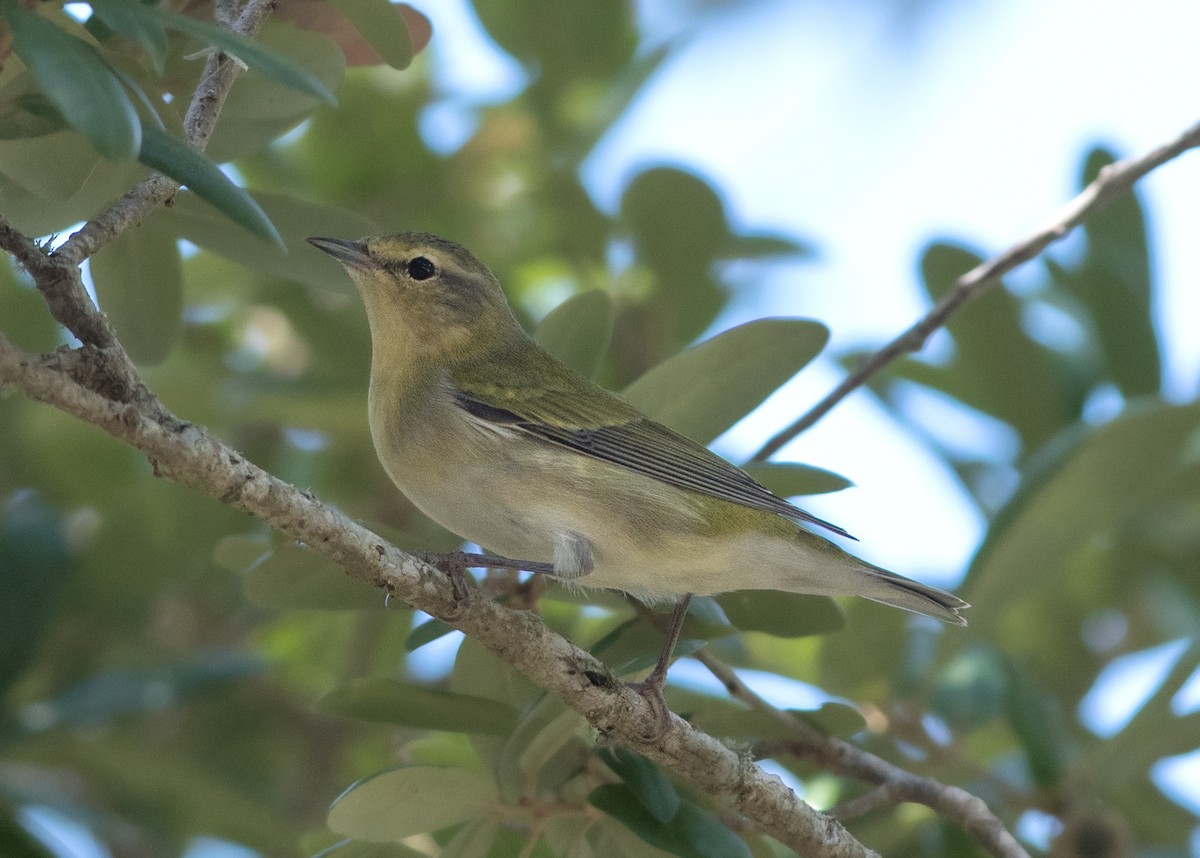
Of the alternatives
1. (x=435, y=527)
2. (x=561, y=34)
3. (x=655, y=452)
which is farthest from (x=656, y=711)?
(x=561, y=34)

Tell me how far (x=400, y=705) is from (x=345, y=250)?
4.16 ft

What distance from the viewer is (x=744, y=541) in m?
3.35

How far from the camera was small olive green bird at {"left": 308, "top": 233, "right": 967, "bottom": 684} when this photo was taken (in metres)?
3.19

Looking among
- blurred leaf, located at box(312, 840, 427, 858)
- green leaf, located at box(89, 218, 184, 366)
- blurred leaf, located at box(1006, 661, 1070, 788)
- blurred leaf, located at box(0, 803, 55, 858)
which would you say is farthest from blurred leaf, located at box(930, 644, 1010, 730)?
blurred leaf, located at box(0, 803, 55, 858)

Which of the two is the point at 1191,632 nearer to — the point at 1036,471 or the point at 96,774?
the point at 1036,471

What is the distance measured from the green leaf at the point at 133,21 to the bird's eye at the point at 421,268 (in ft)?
7.13

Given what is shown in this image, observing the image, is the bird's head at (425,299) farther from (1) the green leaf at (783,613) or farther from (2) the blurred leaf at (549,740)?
(2) the blurred leaf at (549,740)

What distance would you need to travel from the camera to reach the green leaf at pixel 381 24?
7.63ft

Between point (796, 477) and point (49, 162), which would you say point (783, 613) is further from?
point (49, 162)

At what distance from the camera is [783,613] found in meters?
3.15

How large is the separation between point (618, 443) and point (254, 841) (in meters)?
1.86

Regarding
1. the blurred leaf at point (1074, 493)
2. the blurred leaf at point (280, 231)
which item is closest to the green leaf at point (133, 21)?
the blurred leaf at point (280, 231)

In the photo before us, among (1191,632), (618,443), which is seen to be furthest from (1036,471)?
(1191,632)

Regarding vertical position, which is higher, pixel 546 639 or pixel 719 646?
pixel 719 646
